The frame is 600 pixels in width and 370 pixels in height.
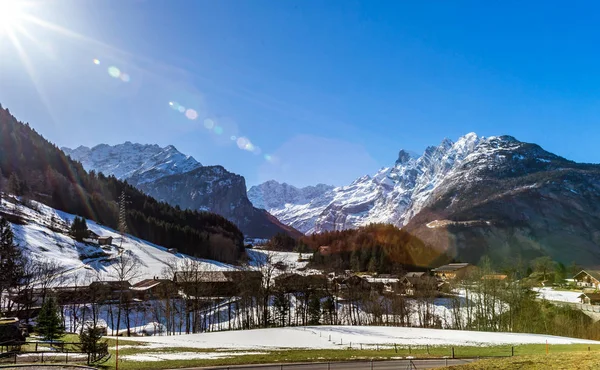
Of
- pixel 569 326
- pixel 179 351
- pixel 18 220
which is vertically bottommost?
pixel 569 326

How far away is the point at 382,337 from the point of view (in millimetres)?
67375

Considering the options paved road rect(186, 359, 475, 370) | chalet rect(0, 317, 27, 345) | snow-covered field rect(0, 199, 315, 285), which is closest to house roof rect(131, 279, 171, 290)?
snow-covered field rect(0, 199, 315, 285)

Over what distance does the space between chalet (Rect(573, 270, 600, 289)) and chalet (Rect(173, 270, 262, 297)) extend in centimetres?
12454

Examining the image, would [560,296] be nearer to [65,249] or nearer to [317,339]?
[317,339]

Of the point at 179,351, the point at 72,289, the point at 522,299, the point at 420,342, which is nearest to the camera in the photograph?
the point at 179,351

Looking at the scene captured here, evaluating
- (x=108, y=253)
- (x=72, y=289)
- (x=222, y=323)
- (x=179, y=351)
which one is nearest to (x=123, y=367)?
(x=179, y=351)

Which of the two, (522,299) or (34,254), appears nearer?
(522,299)

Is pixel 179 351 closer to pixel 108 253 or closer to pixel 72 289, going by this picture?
pixel 72 289

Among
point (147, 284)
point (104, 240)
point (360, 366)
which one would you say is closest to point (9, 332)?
point (360, 366)

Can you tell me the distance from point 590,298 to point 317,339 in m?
95.6

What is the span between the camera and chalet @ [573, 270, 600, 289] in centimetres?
13911

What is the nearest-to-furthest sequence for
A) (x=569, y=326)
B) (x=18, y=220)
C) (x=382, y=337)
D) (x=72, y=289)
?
(x=382, y=337) → (x=569, y=326) → (x=72, y=289) → (x=18, y=220)

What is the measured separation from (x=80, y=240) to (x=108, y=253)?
16.4 metres

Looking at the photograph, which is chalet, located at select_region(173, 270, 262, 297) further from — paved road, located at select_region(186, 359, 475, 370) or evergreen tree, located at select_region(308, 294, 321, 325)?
paved road, located at select_region(186, 359, 475, 370)
